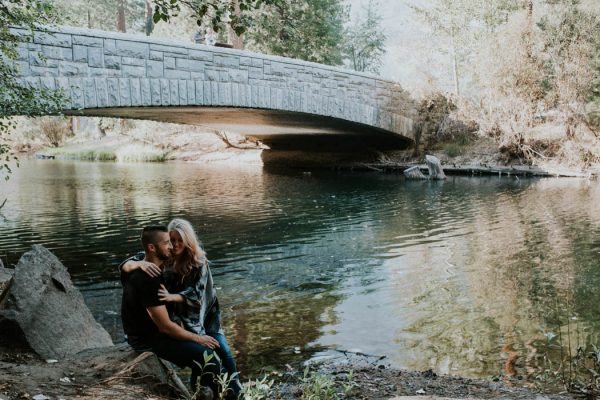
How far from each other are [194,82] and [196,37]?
3224 millimetres

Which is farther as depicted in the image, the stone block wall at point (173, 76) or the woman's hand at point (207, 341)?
the stone block wall at point (173, 76)

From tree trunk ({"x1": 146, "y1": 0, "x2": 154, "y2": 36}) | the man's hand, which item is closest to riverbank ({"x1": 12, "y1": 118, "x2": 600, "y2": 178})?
tree trunk ({"x1": 146, "y1": 0, "x2": 154, "y2": 36})

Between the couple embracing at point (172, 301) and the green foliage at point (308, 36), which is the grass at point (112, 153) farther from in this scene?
the couple embracing at point (172, 301)

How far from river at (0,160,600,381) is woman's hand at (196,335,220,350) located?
1.13 m

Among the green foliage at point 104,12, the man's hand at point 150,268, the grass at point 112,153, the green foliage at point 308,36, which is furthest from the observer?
the green foliage at point 104,12

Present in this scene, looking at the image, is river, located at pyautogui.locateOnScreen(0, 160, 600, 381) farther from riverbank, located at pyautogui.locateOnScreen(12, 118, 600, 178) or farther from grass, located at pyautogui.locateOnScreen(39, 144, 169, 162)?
grass, located at pyautogui.locateOnScreen(39, 144, 169, 162)

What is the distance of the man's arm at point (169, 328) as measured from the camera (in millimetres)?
3518

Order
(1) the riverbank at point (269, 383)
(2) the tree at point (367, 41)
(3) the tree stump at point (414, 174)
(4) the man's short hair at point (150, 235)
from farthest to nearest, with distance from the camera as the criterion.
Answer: (2) the tree at point (367, 41), (3) the tree stump at point (414, 174), (4) the man's short hair at point (150, 235), (1) the riverbank at point (269, 383)

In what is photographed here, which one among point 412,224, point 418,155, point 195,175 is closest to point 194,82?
point 412,224

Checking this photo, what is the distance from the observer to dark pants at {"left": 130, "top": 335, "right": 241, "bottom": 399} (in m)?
3.68

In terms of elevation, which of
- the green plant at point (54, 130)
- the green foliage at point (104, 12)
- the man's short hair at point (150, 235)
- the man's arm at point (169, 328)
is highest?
the green foliage at point (104, 12)

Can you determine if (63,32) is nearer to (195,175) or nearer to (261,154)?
(195,175)

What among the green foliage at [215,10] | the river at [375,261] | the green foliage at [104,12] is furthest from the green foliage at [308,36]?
the green foliage at [215,10]

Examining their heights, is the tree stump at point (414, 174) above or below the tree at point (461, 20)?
below
